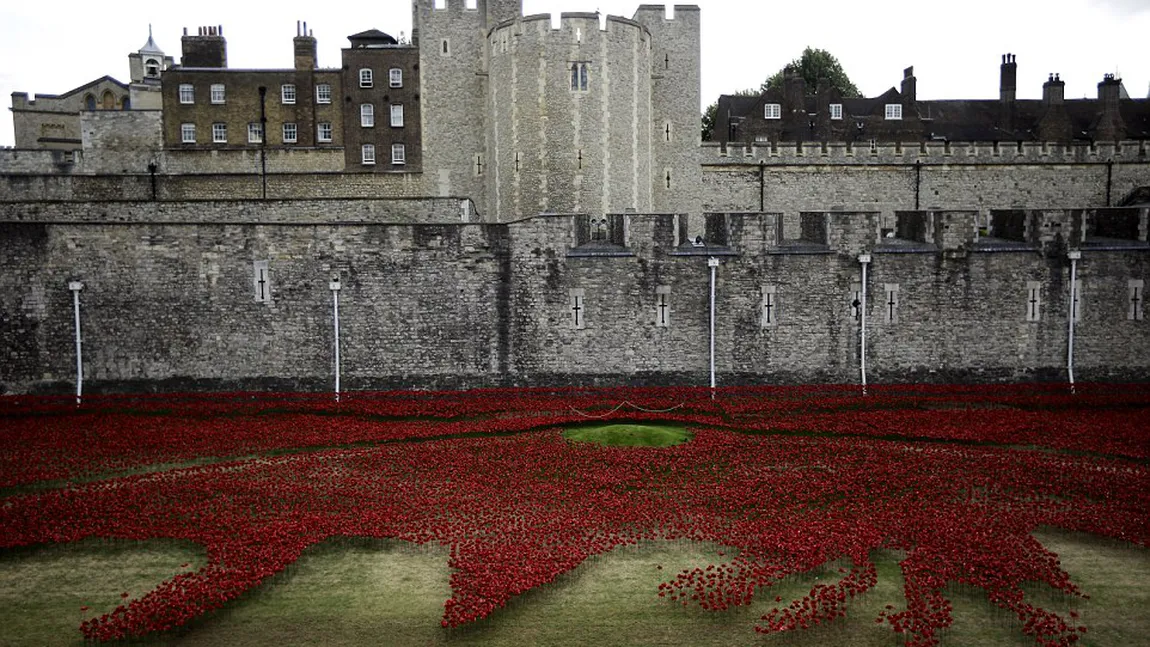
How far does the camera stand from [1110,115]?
165 feet

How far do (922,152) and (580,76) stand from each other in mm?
18325

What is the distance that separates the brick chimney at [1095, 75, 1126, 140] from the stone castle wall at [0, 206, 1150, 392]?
97.3ft

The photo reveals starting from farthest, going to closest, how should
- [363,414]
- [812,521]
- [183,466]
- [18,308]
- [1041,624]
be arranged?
[18,308]
[363,414]
[183,466]
[812,521]
[1041,624]

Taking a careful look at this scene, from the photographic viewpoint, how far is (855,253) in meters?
24.9

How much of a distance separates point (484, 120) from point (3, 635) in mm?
30961

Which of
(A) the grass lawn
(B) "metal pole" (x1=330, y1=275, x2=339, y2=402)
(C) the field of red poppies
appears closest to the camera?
(A) the grass lawn

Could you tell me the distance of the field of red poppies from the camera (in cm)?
1207

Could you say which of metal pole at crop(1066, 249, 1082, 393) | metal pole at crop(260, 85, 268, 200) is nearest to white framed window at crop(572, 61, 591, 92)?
metal pole at crop(260, 85, 268, 200)

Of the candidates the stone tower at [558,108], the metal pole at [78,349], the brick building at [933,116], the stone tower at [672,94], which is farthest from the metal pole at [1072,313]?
the brick building at [933,116]

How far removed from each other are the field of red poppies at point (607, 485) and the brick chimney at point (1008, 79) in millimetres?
34250

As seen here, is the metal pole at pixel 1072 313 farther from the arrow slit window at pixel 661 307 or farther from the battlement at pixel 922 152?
the battlement at pixel 922 152

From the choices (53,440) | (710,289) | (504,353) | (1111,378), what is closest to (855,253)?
(710,289)

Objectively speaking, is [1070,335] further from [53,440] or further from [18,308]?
[18,308]

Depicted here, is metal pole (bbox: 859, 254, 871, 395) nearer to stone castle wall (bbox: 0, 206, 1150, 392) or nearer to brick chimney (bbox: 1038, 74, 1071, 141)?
stone castle wall (bbox: 0, 206, 1150, 392)
